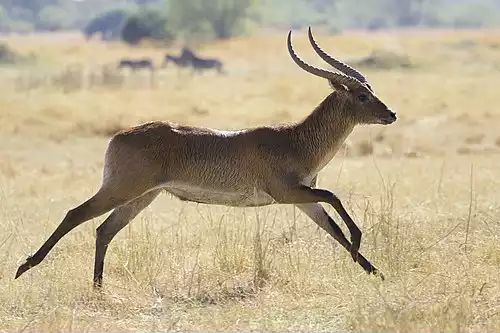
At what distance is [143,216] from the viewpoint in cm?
1080

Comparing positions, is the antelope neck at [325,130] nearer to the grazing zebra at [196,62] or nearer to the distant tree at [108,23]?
the grazing zebra at [196,62]

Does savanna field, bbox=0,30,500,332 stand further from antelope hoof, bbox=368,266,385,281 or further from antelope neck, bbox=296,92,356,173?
antelope neck, bbox=296,92,356,173

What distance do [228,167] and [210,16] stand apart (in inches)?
2909

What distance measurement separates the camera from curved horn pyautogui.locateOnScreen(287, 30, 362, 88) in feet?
26.7

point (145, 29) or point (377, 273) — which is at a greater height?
point (145, 29)

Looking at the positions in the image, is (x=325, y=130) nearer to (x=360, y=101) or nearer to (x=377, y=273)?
(x=360, y=101)

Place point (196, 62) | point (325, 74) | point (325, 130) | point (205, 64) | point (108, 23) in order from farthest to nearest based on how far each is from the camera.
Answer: point (108, 23)
point (196, 62)
point (205, 64)
point (325, 130)
point (325, 74)

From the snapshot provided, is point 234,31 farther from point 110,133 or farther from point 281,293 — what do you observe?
point 281,293

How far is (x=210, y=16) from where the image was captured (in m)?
80.8

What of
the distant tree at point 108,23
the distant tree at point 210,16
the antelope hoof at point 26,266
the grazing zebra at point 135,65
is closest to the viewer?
→ the antelope hoof at point 26,266

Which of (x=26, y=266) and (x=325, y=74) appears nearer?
(x=26, y=266)

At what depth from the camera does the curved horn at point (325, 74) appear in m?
8.13

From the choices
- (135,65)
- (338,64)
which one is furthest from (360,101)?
(135,65)

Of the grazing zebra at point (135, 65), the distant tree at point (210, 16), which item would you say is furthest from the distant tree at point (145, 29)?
the grazing zebra at point (135, 65)
